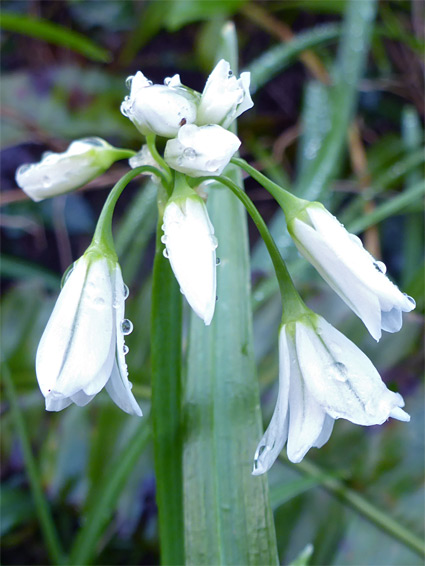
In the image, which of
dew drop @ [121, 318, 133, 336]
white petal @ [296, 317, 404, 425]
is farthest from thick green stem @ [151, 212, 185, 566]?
white petal @ [296, 317, 404, 425]

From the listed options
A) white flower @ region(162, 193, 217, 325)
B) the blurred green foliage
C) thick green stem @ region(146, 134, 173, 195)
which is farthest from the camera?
the blurred green foliage

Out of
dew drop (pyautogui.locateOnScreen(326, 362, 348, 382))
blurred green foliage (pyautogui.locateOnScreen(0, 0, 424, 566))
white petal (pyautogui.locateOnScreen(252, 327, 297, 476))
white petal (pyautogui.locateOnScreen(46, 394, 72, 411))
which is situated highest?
white petal (pyautogui.locateOnScreen(46, 394, 72, 411))

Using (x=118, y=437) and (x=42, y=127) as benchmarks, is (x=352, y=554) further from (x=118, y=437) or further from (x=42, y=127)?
(x=42, y=127)

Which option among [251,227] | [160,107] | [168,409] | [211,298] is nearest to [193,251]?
[211,298]

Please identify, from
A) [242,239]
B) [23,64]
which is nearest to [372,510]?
[242,239]

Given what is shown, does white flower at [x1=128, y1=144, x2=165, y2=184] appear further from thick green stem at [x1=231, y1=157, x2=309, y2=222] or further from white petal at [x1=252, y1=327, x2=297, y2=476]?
white petal at [x1=252, y1=327, x2=297, y2=476]

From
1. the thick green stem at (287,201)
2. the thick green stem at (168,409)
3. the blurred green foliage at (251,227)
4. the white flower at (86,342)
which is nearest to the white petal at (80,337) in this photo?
the white flower at (86,342)

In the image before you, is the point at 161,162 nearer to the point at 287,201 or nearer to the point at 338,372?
the point at 287,201

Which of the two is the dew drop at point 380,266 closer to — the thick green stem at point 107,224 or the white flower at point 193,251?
the white flower at point 193,251
